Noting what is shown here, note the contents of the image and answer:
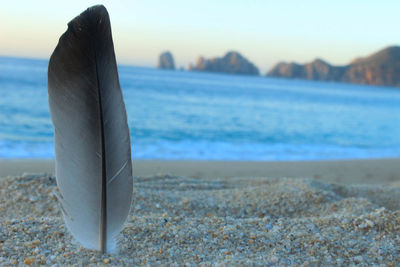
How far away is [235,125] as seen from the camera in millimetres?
18453

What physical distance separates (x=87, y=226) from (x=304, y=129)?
17.4 meters

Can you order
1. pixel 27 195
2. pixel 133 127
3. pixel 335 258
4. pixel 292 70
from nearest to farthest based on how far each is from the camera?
pixel 335 258 < pixel 27 195 < pixel 133 127 < pixel 292 70

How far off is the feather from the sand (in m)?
0.32

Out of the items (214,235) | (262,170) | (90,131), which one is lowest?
(262,170)

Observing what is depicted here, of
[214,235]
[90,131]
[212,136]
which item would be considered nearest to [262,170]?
[214,235]

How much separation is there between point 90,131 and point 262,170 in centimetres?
667

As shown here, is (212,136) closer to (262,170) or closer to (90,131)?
(262,170)

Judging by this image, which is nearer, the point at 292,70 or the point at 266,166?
the point at 266,166

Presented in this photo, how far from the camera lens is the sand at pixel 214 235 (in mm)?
2336

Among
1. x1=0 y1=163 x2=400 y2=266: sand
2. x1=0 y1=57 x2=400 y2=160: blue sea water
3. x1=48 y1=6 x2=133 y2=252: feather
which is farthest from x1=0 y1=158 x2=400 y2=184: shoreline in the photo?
x1=48 y1=6 x2=133 y2=252: feather

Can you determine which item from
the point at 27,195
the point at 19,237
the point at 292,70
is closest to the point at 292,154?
Answer: the point at 27,195

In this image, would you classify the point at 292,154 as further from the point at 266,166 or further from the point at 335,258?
the point at 335,258

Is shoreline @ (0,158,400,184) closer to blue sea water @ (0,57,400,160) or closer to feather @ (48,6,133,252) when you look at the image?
blue sea water @ (0,57,400,160)

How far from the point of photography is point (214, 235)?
2727mm
